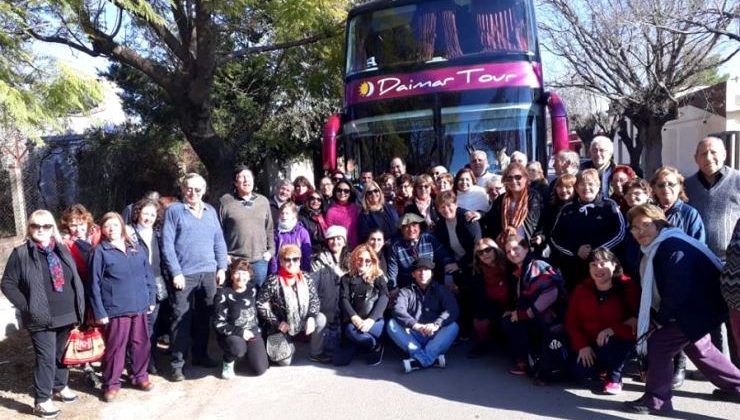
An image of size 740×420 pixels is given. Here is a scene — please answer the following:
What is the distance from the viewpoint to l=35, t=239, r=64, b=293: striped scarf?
431 cm

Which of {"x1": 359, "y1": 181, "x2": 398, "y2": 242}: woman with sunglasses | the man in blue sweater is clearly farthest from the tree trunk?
the man in blue sweater

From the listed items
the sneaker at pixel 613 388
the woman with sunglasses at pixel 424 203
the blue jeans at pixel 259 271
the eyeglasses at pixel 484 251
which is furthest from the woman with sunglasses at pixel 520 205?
the blue jeans at pixel 259 271

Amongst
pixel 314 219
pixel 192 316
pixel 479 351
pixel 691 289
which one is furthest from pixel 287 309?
pixel 691 289

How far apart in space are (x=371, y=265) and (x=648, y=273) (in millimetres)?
2323

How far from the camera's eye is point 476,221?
18.0 feet

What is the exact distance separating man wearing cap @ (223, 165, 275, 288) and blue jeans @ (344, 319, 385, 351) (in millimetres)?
1006

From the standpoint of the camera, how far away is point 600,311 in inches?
174

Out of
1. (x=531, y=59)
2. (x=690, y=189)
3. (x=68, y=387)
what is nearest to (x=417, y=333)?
(x=690, y=189)

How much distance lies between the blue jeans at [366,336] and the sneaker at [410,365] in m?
0.36

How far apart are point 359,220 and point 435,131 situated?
1967 mm

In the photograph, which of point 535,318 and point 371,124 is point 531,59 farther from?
point 535,318

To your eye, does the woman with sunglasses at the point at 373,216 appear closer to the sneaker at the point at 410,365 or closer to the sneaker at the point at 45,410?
the sneaker at the point at 410,365

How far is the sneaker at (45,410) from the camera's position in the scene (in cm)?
423

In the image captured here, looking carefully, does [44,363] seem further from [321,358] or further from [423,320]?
[423,320]
